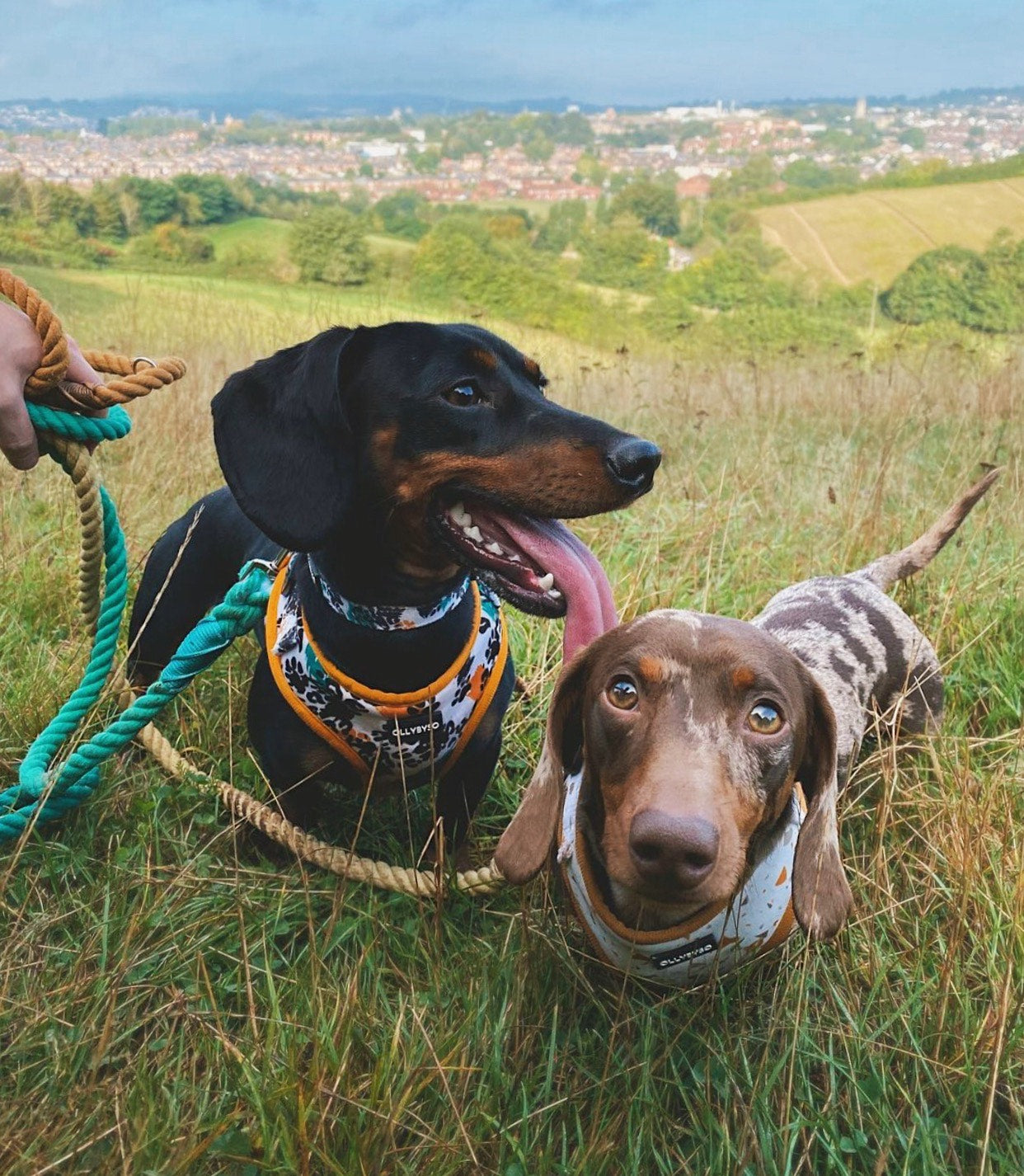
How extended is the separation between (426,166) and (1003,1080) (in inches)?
1795

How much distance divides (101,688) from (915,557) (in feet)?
8.10

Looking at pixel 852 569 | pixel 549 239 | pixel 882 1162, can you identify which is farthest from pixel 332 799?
pixel 549 239

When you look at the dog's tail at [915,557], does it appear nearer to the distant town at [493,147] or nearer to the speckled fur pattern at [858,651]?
the speckled fur pattern at [858,651]

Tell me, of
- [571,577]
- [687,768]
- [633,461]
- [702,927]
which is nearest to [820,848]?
[702,927]

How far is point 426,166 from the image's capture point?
43156mm

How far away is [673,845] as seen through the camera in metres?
1.51

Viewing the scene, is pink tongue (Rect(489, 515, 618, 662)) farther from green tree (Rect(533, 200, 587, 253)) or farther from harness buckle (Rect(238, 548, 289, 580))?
green tree (Rect(533, 200, 587, 253))

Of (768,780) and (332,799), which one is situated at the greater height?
(768,780)

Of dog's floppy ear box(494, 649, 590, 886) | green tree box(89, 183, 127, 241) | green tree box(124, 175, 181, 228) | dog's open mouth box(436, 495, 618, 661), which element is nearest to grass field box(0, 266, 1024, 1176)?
dog's floppy ear box(494, 649, 590, 886)

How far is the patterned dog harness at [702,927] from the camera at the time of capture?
1.93 metres

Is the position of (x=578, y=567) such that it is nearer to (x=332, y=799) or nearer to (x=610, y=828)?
(x=610, y=828)

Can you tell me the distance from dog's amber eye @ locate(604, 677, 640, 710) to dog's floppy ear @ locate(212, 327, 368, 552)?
2.08ft

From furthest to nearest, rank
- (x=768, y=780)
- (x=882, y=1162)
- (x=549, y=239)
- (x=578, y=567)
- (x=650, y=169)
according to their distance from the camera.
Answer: (x=650, y=169), (x=549, y=239), (x=578, y=567), (x=768, y=780), (x=882, y=1162)

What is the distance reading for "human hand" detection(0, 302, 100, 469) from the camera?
1739 mm
